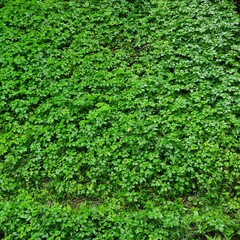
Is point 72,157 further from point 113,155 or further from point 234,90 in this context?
point 234,90

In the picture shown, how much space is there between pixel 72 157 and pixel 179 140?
1.67m

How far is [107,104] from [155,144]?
1.15 m

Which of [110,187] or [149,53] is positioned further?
[149,53]

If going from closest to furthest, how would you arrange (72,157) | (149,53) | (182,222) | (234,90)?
(182,222) < (72,157) < (234,90) < (149,53)

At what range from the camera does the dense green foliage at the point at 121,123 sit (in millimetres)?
3584

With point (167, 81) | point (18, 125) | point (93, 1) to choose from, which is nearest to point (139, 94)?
point (167, 81)

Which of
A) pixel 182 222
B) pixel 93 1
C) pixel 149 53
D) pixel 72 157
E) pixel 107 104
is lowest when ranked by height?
pixel 182 222

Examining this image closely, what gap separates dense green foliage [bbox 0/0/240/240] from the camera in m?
3.58

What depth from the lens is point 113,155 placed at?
13.3ft

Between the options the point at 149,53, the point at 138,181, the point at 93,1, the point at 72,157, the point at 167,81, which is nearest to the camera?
the point at 138,181

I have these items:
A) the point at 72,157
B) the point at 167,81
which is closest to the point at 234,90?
the point at 167,81

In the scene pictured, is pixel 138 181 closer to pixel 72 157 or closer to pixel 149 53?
pixel 72 157

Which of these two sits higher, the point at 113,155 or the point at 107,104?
the point at 107,104

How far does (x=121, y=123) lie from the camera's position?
4328mm
